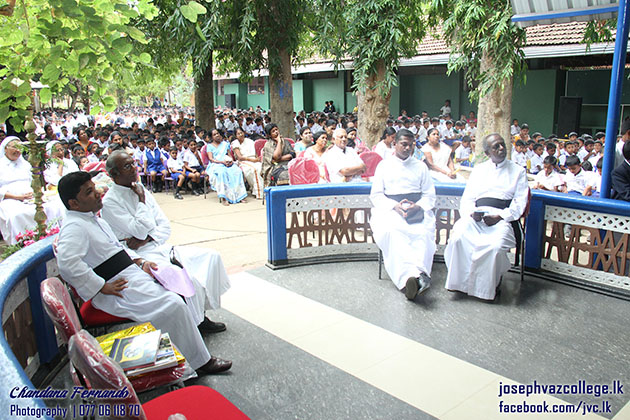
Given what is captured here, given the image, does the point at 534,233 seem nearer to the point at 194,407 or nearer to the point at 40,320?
the point at 194,407

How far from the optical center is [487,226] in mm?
5973

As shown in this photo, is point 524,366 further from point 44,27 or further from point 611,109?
point 44,27

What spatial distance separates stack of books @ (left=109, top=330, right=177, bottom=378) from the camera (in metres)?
3.21

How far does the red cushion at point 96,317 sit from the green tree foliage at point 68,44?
1.49 metres

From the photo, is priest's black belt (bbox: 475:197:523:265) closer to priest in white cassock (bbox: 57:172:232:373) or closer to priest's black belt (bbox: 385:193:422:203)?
priest's black belt (bbox: 385:193:422:203)

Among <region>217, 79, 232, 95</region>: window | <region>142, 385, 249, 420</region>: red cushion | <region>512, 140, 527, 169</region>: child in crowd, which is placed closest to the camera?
<region>142, 385, 249, 420</region>: red cushion

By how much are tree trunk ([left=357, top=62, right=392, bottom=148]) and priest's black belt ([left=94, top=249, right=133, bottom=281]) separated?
8.76 meters

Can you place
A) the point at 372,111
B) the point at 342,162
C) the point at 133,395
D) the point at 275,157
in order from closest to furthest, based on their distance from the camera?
1. the point at 133,395
2. the point at 342,162
3. the point at 275,157
4. the point at 372,111

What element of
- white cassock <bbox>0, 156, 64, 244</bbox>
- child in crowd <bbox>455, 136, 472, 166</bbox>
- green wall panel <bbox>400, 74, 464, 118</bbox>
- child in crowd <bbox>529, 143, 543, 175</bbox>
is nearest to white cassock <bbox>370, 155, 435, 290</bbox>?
white cassock <bbox>0, 156, 64, 244</bbox>

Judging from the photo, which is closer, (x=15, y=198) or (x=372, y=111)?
(x=15, y=198)

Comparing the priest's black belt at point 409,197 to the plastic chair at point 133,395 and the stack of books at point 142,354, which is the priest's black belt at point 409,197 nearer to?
the stack of books at point 142,354

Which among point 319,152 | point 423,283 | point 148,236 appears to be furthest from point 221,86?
point 148,236

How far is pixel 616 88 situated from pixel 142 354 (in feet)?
18.0

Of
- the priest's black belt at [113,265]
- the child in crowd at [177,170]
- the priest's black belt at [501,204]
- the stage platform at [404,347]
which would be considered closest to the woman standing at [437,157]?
the priest's black belt at [501,204]
